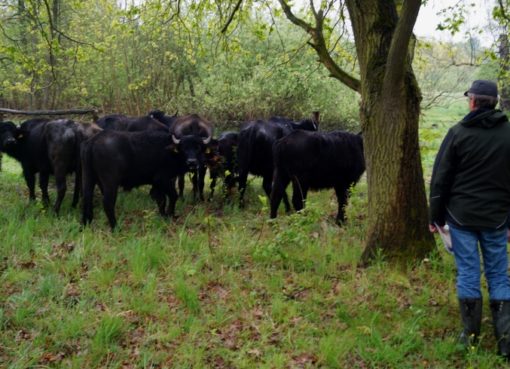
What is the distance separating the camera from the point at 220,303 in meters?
6.00

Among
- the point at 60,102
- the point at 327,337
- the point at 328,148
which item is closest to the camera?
the point at 327,337

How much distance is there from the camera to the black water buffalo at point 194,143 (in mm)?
9821

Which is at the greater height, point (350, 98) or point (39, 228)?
point (350, 98)

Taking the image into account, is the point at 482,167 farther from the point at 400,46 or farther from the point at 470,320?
the point at 400,46

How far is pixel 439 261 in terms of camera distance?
654 centimetres

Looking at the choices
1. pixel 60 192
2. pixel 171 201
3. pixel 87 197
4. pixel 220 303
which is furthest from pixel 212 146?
pixel 220 303

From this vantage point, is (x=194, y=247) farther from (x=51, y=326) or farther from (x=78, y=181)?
(x=78, y=181)

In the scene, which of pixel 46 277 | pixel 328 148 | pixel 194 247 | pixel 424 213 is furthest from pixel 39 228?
pixel 424 213

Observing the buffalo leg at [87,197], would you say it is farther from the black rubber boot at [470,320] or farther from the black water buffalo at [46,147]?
the black rubber boot at [470,320]

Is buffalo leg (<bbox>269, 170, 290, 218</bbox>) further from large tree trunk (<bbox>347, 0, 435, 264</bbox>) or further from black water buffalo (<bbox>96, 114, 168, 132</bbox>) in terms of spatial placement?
black water buffalo (<bbox>96, 114, 168, 132</bbox>)

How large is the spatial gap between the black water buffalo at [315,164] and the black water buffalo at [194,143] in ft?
5.32

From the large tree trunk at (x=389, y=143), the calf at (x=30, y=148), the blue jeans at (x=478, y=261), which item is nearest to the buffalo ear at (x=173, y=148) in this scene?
the calf at (x=30, y=148)

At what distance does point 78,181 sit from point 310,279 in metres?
5.89

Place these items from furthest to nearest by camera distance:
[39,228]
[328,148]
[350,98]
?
[350,98]
[328,148]
[39,228]
